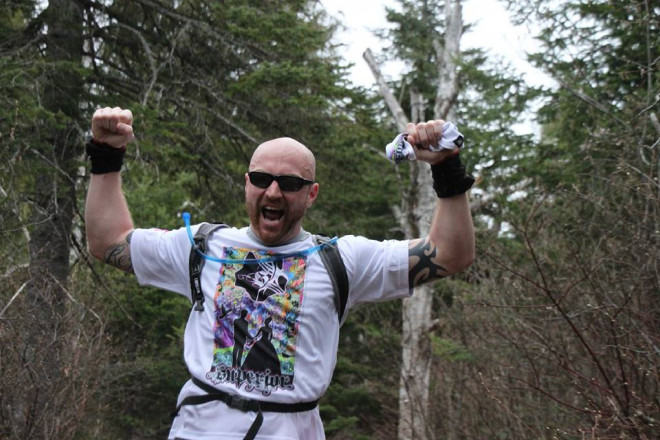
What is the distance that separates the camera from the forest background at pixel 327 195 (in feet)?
19.9

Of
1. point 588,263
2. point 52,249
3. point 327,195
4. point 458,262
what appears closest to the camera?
point 458,262

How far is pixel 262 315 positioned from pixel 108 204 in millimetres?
805

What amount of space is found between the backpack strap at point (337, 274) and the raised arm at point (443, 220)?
25 cm

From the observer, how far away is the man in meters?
2.60

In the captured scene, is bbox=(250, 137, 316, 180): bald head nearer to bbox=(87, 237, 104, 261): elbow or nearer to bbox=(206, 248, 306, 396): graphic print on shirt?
bbox=(206, 248, 306, 396): graphic print on shirt

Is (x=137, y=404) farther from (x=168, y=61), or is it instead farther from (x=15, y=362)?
(x=15, y=362)

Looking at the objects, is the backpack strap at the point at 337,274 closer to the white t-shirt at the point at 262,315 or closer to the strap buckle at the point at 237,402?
the white t-shirt at the point at 262,315

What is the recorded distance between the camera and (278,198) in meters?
2.80

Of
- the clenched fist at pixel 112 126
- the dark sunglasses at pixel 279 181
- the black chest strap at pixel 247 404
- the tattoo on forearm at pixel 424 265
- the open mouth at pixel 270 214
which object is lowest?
the black chest strap at pixel 247 404

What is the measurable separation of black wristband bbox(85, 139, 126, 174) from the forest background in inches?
120

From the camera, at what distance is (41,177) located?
30.8 ft

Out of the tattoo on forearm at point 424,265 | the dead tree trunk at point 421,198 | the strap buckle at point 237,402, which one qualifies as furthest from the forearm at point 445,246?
the dead tree trunk at point 421,198

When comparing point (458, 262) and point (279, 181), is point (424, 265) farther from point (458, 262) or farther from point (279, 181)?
point (279, 181)

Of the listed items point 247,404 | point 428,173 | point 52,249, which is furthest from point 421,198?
point 247,404
